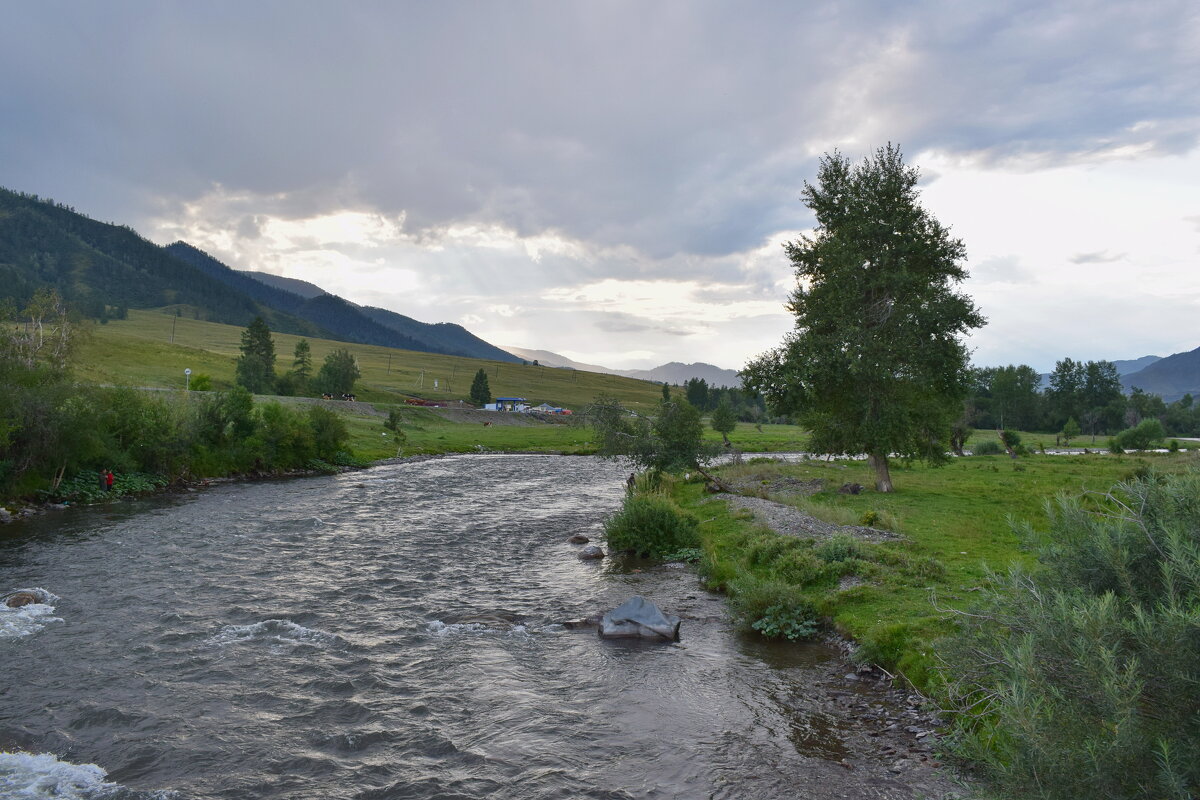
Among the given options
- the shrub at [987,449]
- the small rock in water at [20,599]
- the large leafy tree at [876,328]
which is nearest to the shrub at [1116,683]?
the small rock in water at [20,599]

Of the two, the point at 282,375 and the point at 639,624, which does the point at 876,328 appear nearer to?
the point at 639,624

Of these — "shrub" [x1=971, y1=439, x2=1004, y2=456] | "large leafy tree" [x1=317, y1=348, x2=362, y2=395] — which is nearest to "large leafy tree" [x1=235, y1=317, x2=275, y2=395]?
"large leafy tree" [x1=317, y1=348, x2=362, y2=395]

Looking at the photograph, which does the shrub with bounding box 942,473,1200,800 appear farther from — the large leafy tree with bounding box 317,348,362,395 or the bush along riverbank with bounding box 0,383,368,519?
the large leafy tree with bounding box 317,348,362,395

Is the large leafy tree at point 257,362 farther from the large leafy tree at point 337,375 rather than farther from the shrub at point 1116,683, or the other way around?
the shrub at point 1116,683

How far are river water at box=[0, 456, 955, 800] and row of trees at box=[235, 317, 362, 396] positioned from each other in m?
98.4

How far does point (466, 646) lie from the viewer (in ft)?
57.6

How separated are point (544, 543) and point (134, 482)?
1140 inches

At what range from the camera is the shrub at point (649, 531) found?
29.2 meters

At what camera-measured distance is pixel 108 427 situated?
42.3 m

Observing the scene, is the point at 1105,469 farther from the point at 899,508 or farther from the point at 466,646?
the point at 466,646

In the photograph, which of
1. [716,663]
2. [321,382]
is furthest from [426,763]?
[321,382]

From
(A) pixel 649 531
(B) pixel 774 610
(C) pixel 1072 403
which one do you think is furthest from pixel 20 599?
(C) pixel 1072 403

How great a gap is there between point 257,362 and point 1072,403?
193m

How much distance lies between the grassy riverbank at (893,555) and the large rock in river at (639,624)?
2799 mm
